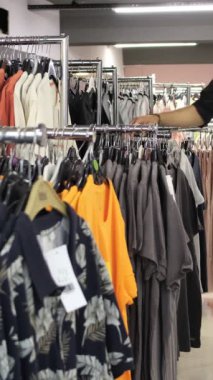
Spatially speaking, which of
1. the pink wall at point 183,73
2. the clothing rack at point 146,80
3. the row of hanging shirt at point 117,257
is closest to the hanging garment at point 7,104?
the row of hanging shirt at point 117,257

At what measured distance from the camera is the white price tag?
1163 mm

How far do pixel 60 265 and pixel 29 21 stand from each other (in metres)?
4.96

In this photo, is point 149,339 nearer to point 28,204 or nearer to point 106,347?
point 106,347

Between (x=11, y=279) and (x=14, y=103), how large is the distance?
167 centimetres

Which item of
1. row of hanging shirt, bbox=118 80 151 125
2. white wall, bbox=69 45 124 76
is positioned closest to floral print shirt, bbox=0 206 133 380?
row of hanging shirt, bbox=118 80 151 125

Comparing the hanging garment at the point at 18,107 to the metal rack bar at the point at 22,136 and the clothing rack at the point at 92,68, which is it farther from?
the metal rack bar at the point at 22,136

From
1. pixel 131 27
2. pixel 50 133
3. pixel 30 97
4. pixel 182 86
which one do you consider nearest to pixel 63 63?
pixel 30 97

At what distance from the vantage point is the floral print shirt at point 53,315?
1085 millimetres

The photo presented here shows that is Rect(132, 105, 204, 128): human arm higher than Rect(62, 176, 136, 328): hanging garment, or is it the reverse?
Rect(132, 105, 204, 128): human arm

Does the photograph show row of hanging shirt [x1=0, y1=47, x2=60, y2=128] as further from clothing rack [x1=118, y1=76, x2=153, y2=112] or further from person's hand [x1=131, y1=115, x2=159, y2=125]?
clothing rack [x1=118, y1=76, x2=153, y2=112]

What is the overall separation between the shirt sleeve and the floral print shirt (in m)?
1.84

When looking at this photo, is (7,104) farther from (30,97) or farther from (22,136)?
(22,136)

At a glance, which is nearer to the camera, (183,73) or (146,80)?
(146,80)

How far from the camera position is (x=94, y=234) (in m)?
1.53
